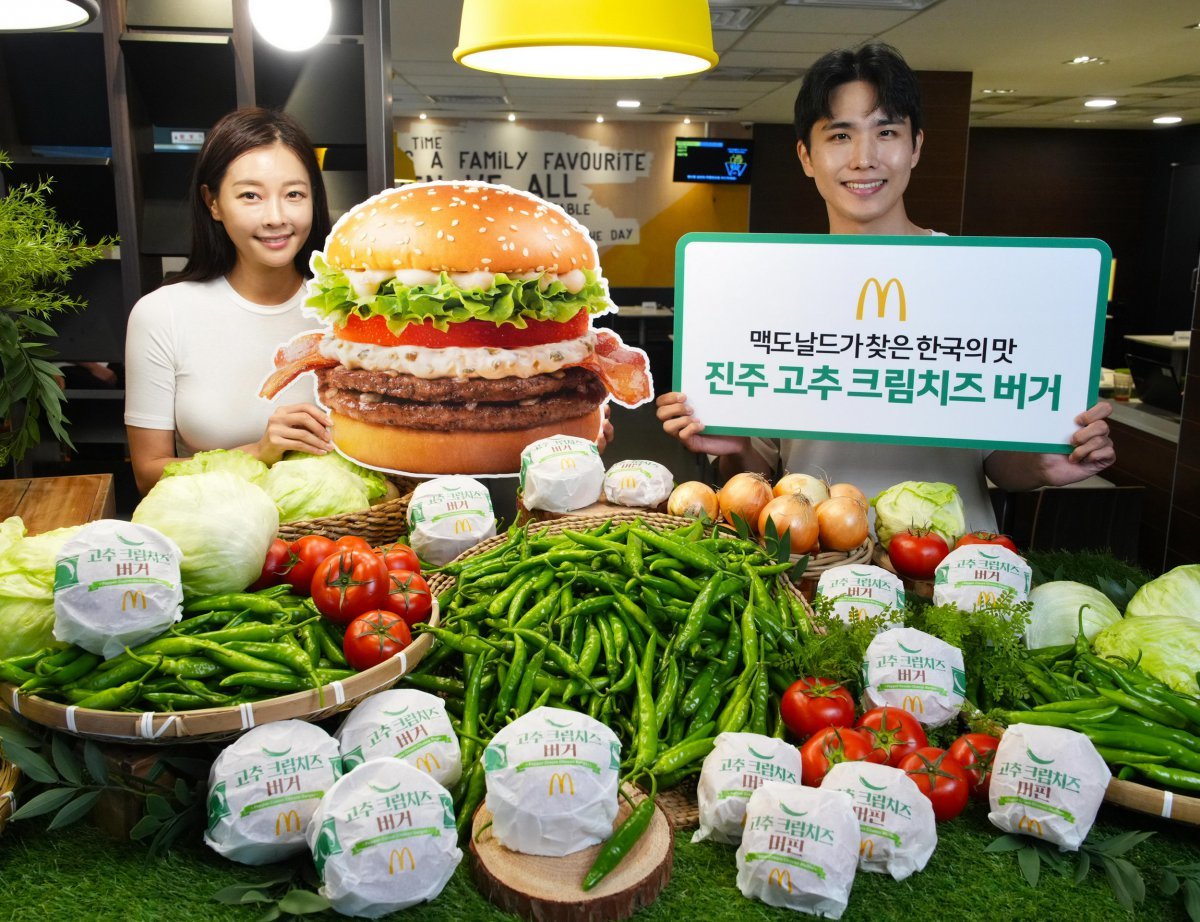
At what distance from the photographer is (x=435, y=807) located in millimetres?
Answer: 1232

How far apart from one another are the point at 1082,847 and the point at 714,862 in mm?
543

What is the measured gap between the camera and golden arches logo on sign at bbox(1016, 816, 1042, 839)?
1.38 m

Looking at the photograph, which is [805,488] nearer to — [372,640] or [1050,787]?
[1050,787]

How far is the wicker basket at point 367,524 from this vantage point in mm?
2184

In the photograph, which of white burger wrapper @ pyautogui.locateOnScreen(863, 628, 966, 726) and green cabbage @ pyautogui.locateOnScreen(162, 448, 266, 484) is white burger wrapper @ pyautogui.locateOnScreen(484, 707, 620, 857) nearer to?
white burger wrapper @ pyautogui.locateOnScreen(863, 628, 966, 726)

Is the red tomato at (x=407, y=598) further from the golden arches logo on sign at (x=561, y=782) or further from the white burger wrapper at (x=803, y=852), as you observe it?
the white burger wrapper at (x=803, y=852)

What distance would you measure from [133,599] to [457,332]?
110cm

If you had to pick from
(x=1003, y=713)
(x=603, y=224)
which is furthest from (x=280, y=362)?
(x=603, y=224)

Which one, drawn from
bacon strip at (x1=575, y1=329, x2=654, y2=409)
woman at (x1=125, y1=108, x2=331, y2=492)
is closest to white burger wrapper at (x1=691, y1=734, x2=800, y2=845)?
bacon strip at (x1=575, y1=329, x2=654, y2=409)

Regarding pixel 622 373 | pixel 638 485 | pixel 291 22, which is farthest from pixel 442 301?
pixel 291 22

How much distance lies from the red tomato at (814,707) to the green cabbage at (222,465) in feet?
4.66

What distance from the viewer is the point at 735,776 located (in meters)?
1.37

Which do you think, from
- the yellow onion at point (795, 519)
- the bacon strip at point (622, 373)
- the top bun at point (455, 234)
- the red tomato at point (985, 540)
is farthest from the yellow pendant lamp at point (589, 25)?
the red tomato at point (985, 540)

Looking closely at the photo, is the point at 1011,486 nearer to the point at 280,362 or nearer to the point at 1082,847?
the point at 1082,847
